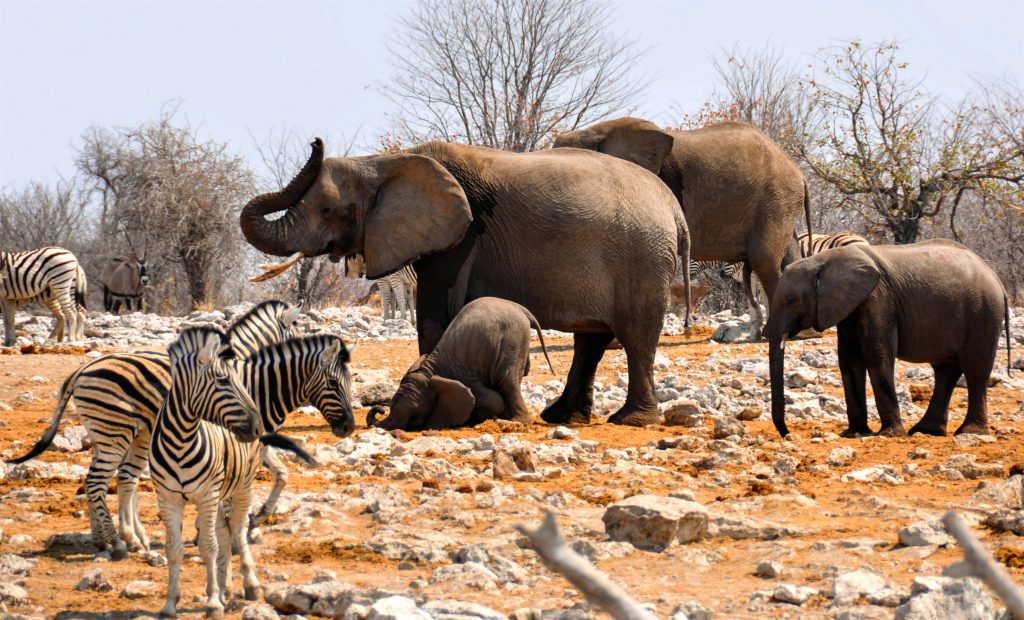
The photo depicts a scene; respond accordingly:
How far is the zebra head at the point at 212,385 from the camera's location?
5363mm

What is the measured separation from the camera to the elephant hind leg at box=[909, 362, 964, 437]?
1050 cm

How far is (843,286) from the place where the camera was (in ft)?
33.5

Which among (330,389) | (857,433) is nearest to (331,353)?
(330,389)

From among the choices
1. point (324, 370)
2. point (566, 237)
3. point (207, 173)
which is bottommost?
point (324, 370)

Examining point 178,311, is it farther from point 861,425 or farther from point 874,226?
point 861,425

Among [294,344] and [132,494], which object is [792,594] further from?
[132,494]

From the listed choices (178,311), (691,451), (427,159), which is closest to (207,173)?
(178,311)

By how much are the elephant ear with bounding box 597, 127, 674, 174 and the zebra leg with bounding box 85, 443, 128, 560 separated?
875cm

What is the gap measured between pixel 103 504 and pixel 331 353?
1.32 metres

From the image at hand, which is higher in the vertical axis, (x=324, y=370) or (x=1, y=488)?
(x=324, y=370)

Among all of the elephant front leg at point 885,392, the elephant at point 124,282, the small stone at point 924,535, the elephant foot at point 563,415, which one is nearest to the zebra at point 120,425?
the small stone at point 924,535

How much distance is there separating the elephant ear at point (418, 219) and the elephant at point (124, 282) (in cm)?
2023

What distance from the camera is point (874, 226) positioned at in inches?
925

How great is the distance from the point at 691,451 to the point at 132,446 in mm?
4090
